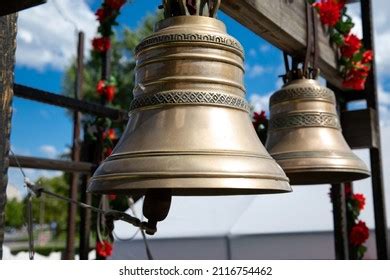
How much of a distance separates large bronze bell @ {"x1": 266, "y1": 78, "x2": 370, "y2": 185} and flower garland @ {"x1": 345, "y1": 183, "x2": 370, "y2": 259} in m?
0.87

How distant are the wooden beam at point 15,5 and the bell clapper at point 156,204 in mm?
434

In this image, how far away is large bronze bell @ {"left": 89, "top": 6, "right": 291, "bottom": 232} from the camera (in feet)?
3.13

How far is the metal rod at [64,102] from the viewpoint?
213 cm

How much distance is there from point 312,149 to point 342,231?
1085 millimetres

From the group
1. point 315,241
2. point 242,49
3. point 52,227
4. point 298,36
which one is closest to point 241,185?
point 242,49

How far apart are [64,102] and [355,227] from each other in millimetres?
1485

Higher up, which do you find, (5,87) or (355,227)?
(5,87)

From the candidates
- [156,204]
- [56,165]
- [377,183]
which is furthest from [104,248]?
[156,204]

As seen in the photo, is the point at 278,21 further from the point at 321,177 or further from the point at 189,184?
the point at 189,184

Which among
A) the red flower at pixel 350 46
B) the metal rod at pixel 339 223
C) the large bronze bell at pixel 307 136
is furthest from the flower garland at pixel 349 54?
the large bronze bell at pixel 307 136

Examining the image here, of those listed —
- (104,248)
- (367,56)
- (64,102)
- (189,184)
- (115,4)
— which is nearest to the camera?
(189,184)

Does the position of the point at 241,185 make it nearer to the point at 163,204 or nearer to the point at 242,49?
the point at 163,204

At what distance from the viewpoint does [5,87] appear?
108cm

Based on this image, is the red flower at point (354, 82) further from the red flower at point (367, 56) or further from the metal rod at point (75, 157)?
the metal rod at point (75, 157)
